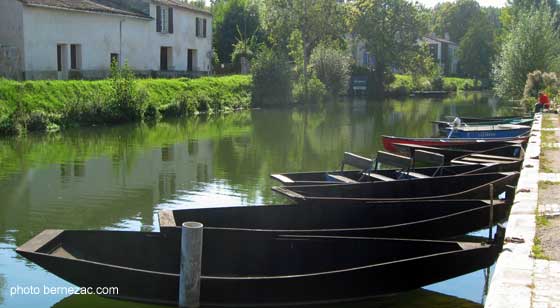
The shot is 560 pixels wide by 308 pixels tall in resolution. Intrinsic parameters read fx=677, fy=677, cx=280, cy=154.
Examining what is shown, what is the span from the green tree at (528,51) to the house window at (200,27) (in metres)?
22.7

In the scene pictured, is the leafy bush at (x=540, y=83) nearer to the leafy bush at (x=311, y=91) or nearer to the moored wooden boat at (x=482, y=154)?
the leafy bush at (x=311, y=91)

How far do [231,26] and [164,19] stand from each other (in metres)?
15.4

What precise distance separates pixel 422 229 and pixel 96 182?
33.3 feet

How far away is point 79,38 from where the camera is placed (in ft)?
125

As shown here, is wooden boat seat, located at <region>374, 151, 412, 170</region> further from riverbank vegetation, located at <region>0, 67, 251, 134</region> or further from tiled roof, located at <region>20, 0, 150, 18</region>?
tiled roof, located at <region>20, 0, 150, 18</region>

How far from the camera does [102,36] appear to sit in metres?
40.0

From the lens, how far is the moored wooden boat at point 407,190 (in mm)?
11190

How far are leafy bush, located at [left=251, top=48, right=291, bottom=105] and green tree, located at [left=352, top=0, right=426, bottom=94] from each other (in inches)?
720

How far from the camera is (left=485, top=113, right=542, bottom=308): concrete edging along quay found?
20.1 feet

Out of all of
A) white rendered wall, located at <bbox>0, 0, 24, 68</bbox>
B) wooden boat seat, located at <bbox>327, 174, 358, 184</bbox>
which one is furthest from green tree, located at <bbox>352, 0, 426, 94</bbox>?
wooden boat seat, located at <bbox>327, 174, 358, 184</bbox>

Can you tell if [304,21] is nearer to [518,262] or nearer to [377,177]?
[377,177]

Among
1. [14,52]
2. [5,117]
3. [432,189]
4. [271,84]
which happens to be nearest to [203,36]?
[271,84]

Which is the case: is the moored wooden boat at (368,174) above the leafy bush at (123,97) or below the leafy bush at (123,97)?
below

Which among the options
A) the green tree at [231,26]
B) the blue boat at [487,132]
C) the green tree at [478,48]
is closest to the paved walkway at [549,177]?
the blue boat at [487,132]
